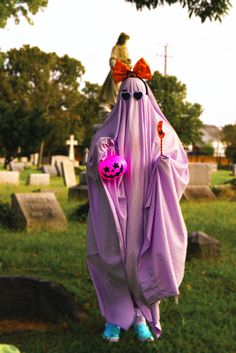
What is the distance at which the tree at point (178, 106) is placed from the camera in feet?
185

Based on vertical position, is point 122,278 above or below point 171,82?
below

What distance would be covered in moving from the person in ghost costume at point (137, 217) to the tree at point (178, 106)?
51.7 meters

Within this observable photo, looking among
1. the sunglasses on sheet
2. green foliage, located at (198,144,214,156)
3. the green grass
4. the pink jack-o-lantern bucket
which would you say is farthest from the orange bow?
green foliage, located at (198,144,214,156)

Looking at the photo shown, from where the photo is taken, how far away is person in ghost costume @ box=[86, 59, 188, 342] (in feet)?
12.9

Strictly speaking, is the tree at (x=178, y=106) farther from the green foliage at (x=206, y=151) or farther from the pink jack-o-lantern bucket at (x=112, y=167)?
the pink jack-o-lantern bucket at (x=112, y=167)

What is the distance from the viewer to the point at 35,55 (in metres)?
48.0

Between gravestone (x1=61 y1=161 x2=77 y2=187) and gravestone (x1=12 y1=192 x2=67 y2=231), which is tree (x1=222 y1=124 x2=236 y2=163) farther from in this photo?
gravestone (x1=12 y1=192 x2=67 y2=231)

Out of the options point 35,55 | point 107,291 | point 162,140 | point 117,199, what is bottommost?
point 107,291

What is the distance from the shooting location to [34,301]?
15.1 ft

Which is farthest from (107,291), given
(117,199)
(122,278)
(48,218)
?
(48,218)

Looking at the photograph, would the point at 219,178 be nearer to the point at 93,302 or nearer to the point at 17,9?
the point at 17,9

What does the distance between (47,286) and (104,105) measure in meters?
9.45

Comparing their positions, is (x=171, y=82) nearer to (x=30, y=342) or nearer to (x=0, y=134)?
(x=0, y=134)

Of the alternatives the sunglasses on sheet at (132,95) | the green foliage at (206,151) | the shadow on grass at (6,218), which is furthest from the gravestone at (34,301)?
the green foliage at (206,151)
